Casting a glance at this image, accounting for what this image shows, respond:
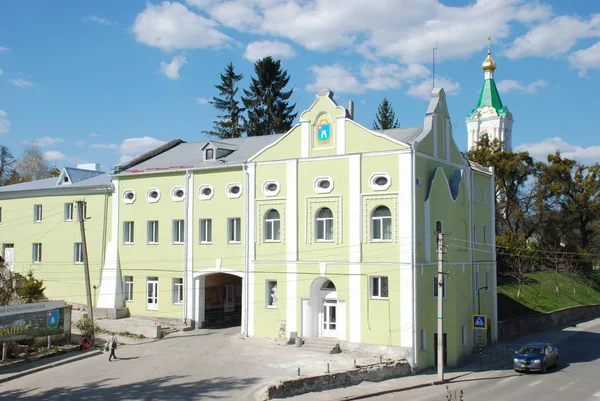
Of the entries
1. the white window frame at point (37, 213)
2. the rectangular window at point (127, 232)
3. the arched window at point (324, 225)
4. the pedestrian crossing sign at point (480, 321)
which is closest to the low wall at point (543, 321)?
the pedestrian crossing sign at point (480, 321)

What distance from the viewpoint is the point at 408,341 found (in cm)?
3020

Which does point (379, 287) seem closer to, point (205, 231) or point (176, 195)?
point (205, 231)

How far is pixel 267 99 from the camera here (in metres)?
67.4

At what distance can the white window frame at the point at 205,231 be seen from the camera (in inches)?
1485

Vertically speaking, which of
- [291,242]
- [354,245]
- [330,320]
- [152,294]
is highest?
[291,242]

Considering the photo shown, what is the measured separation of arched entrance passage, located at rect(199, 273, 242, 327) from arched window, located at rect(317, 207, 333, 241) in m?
8.03

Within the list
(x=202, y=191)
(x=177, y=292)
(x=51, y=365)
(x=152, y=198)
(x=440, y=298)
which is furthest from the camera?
(x=152, y=198)

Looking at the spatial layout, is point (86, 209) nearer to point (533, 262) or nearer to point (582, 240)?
point (533, 262)

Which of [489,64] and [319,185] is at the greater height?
[489,64]

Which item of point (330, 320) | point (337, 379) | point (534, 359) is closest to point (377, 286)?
point (330, 320)

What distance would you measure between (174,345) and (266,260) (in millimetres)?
6681

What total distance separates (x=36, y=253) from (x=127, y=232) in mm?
8246

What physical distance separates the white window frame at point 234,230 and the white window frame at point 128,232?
291 inches

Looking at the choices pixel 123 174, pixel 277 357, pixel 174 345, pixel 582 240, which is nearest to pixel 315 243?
pixel 277 357
